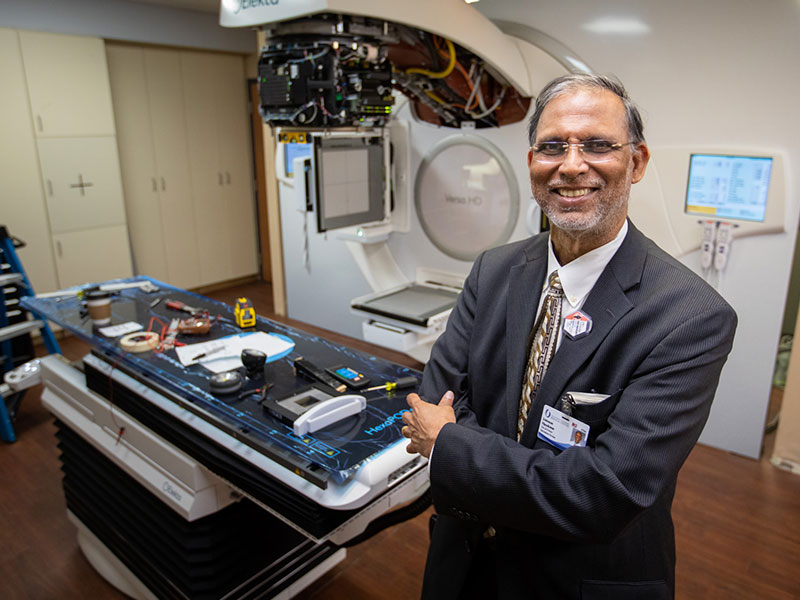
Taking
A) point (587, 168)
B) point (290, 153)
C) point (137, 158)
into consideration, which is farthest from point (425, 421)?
point (137, 158)

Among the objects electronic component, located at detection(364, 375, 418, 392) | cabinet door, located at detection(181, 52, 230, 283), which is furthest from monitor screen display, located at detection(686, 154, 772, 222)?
cabinet door, located at detection(181, 52, 230, 283)

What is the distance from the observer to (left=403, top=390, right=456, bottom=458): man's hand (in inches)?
46.8

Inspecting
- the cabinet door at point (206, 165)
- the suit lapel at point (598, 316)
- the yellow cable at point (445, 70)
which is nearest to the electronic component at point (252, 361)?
the suit lapel at point (598, 316)

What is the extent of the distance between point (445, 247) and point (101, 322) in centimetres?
206

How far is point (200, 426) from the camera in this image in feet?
5.63

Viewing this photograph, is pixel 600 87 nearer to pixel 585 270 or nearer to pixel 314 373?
pixel 585 270

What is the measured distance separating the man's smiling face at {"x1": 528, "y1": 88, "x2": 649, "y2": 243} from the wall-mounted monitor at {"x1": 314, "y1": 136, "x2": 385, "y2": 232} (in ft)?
6.01

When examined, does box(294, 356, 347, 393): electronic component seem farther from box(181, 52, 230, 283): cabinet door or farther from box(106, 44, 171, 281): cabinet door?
box(181, 52, 230, 283): cabinet door

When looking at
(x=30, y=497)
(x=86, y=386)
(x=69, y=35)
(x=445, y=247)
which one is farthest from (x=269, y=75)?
(x=69, y=35)

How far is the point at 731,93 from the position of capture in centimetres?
273

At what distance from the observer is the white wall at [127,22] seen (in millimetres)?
4367

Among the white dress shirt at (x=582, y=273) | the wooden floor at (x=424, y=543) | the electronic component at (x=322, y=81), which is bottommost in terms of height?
the wooden floor at (x=424, y=543)

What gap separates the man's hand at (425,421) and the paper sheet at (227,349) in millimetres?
930

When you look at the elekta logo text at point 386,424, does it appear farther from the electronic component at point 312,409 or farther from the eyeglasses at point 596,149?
the eyeglasses at point 596,149
